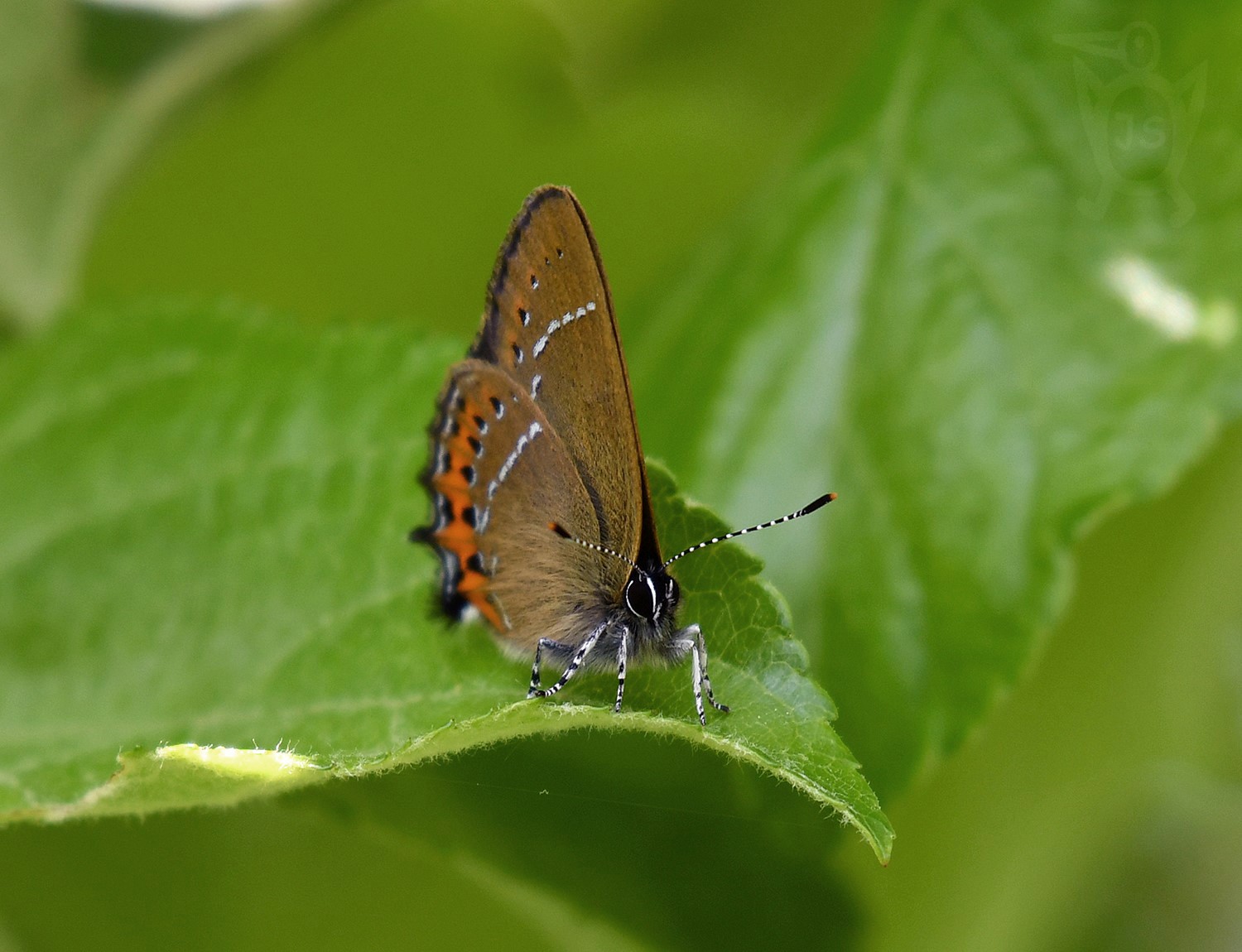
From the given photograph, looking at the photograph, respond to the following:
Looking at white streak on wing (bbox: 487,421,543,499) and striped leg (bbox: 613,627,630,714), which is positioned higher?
white streak on wing (bbox: 487,421,543,499)

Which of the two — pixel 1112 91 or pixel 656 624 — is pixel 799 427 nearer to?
pixel 656 624

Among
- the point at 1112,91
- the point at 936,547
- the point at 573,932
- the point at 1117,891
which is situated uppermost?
the point at 1112,91

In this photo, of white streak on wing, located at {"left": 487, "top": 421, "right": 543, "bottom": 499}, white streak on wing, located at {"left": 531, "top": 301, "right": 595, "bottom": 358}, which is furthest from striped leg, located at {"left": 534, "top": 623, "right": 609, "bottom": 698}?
white streak on wing, located at {"left": 531, "top": 301, "right": 595, "bottom": 358}

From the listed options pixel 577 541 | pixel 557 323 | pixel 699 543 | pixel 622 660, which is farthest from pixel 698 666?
pixel 557 323

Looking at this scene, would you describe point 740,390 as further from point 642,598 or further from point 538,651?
point 538,651

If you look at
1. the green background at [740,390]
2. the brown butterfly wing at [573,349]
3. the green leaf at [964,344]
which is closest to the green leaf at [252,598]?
the green background at [740,390]

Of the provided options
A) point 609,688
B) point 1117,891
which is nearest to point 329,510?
point 609,688

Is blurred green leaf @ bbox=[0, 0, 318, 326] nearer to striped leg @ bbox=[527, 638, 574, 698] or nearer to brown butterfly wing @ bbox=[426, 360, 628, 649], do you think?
brown butterfly wing @ bbox=[426, 360, 628, 649]

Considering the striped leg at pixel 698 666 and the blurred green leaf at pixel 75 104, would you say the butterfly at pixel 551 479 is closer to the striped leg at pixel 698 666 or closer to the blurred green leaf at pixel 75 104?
the striped leg at pixel 698 666
